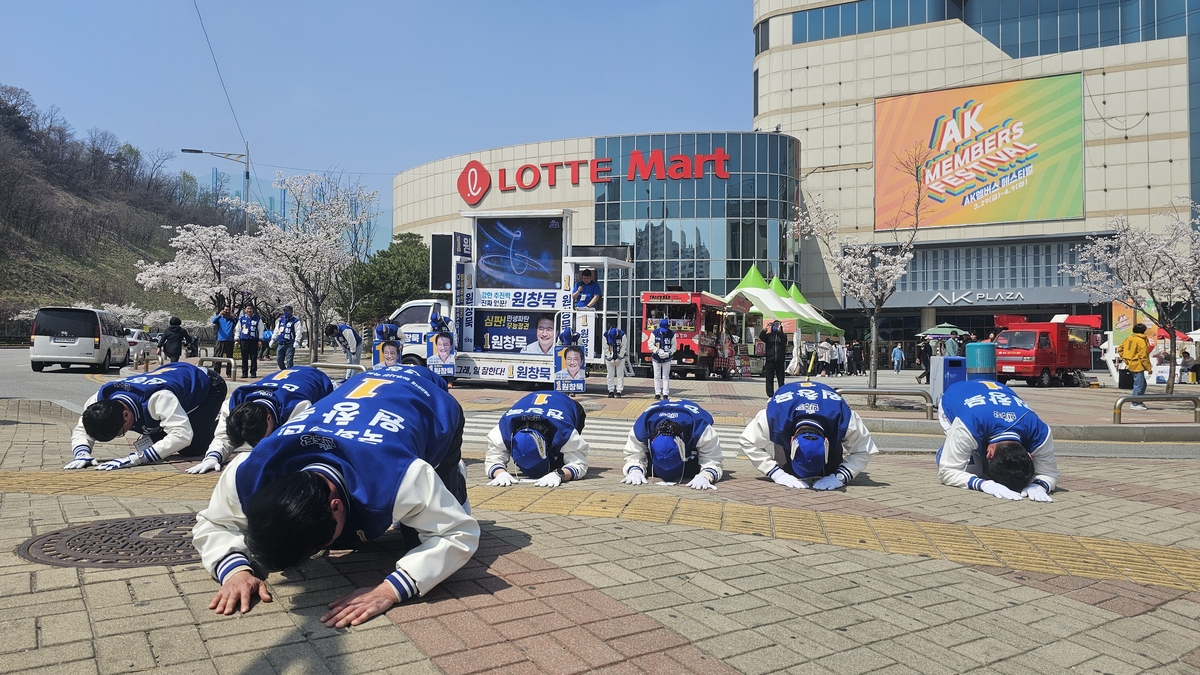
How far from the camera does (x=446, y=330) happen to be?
18.7m

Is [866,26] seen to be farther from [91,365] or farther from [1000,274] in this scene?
[91,365]

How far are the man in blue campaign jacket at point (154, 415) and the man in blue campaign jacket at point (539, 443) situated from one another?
120 inches

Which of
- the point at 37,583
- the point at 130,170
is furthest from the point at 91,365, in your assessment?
the point at 130,170

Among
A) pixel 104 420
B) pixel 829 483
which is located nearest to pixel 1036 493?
pixel 829 483

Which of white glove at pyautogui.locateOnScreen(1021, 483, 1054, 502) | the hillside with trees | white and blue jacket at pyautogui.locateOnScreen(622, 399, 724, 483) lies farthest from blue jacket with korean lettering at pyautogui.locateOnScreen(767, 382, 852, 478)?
the hillside with trees

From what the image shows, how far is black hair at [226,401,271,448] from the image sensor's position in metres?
6.84

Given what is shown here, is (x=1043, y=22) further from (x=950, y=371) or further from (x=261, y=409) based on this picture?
(x=261, y=409)

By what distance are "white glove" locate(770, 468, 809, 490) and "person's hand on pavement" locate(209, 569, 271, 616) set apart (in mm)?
4923

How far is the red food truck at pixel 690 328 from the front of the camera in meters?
27.7

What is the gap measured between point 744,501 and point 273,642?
423 cm

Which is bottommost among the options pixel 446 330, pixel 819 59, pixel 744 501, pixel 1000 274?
pixel 744 501

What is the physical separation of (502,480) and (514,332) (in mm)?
12022

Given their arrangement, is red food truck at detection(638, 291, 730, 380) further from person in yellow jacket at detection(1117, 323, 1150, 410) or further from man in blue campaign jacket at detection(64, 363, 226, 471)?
man in blue campaign jacket at detection(64, 363, 226, 471)

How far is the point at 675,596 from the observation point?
3.86 meters
